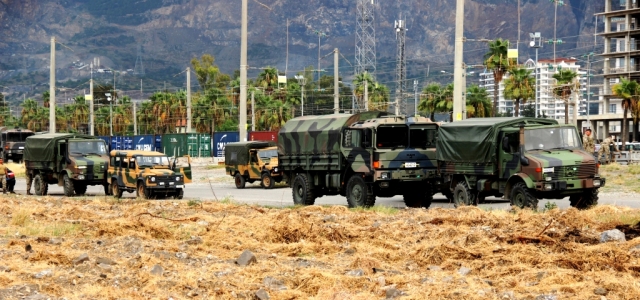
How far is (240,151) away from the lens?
146 feet

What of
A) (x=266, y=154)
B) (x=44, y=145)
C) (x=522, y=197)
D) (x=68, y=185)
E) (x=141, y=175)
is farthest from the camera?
(x=266, y=154)

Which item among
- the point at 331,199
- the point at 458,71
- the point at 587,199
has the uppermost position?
the point at 458,71

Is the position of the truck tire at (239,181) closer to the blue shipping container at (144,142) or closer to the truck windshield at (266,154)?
the truck windshield at (266,154)

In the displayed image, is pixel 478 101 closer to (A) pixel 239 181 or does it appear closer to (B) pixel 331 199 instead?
(A) pixel 239 181

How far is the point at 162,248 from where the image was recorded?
16531 mm

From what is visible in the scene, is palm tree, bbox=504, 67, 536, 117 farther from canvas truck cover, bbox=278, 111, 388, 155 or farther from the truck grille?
the truck grille

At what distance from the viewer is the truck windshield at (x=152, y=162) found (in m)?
35.0

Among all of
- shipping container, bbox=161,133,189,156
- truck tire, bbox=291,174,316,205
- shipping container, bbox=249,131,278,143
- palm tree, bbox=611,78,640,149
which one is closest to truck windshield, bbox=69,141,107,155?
truck tire, bbox=291,174,316,205

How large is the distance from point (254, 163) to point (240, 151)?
0.96m

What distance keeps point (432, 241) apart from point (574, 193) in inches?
340

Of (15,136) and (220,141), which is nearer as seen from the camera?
(220,141)

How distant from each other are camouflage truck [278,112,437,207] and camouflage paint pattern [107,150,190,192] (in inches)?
256

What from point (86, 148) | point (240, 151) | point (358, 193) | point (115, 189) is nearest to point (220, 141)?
point (240, 151)

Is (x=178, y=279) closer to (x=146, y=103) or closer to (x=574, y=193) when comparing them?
(x=574, y=193)
